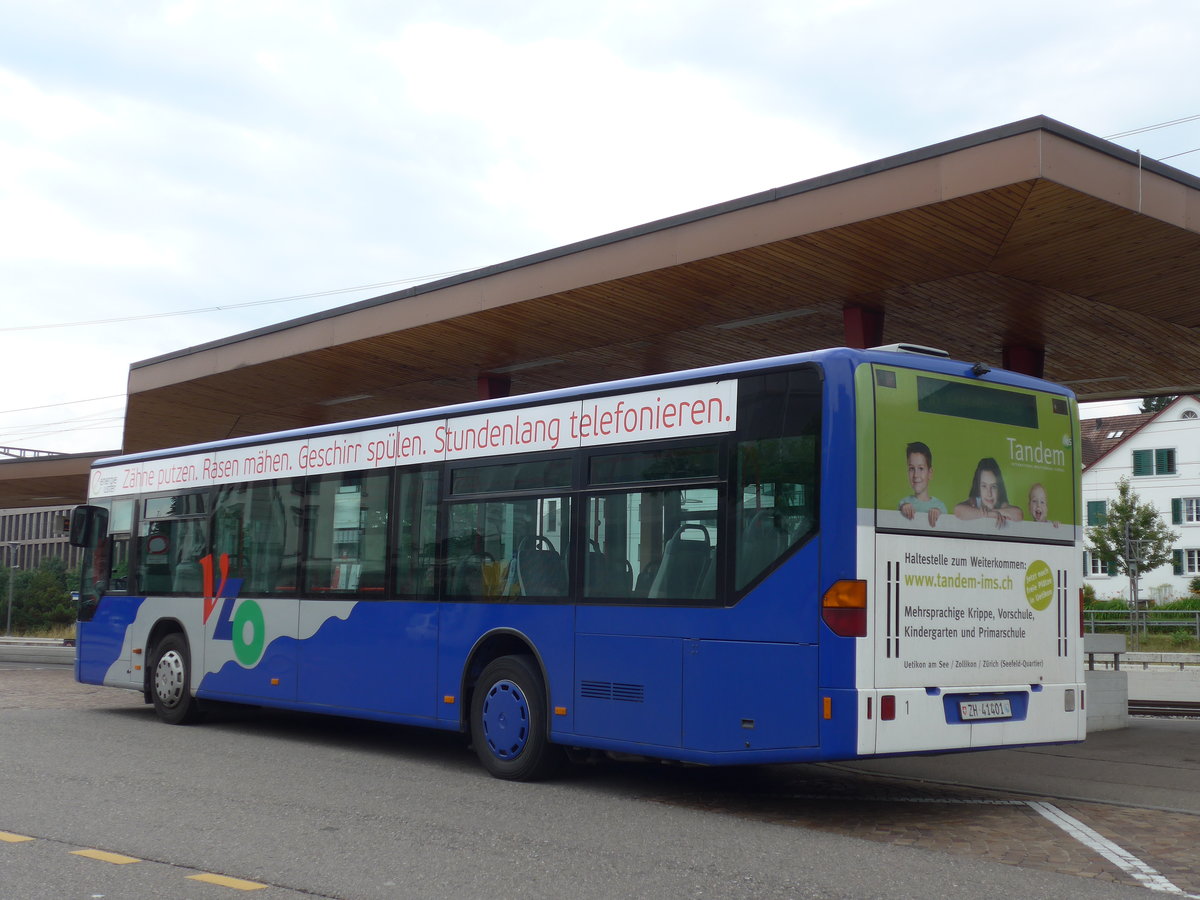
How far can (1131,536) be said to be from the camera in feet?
171

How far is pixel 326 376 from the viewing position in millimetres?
21844

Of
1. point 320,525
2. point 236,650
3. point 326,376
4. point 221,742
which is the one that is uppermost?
point 326,376

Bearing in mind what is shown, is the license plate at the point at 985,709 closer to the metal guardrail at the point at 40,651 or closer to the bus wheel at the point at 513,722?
the bus wheel at the point at 513,722

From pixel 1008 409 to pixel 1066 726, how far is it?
217 cm

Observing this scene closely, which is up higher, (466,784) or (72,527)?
(72,527)

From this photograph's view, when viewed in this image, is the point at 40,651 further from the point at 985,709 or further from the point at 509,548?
the point at 985,709

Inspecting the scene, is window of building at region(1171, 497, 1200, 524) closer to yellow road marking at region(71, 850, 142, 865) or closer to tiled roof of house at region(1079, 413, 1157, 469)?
tiled roof of house at region(1079, 413, 1157, 469)

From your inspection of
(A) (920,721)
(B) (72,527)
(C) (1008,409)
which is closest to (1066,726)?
(A) (920,721)

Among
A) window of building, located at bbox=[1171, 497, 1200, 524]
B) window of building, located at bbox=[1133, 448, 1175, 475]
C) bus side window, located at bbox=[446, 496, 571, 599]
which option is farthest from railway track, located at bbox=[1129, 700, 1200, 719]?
window of building, located at bbox=[1133, 448, 1175, 475]

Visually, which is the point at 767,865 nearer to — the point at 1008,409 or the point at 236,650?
the point at 1008,409

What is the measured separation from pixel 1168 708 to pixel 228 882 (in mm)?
15749

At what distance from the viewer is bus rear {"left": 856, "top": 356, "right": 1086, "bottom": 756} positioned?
8000mm

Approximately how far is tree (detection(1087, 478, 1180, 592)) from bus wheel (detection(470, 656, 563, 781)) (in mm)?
45604

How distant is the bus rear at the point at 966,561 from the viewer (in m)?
8.00
